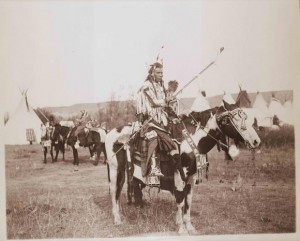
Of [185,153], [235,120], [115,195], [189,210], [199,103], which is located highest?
[199,103]

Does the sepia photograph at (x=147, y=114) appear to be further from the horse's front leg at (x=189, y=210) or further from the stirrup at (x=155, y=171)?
the stirrup at (x=155, y=171)

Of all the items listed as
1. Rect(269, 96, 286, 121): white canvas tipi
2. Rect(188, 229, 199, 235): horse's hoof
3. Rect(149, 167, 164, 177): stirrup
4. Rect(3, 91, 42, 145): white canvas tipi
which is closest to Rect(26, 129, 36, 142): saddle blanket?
Rect(3, 91, 42, 145): white canvas tipi

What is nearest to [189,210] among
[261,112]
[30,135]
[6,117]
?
[261,112]

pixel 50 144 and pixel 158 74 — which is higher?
pixel 158 74

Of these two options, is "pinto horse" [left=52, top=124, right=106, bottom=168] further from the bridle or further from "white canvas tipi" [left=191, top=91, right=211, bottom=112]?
the bridle

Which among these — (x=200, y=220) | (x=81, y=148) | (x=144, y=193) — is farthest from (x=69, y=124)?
(x=200, y=220)

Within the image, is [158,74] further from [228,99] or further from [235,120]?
[235,120]

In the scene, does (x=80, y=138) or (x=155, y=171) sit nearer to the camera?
(x=155, y=171)
